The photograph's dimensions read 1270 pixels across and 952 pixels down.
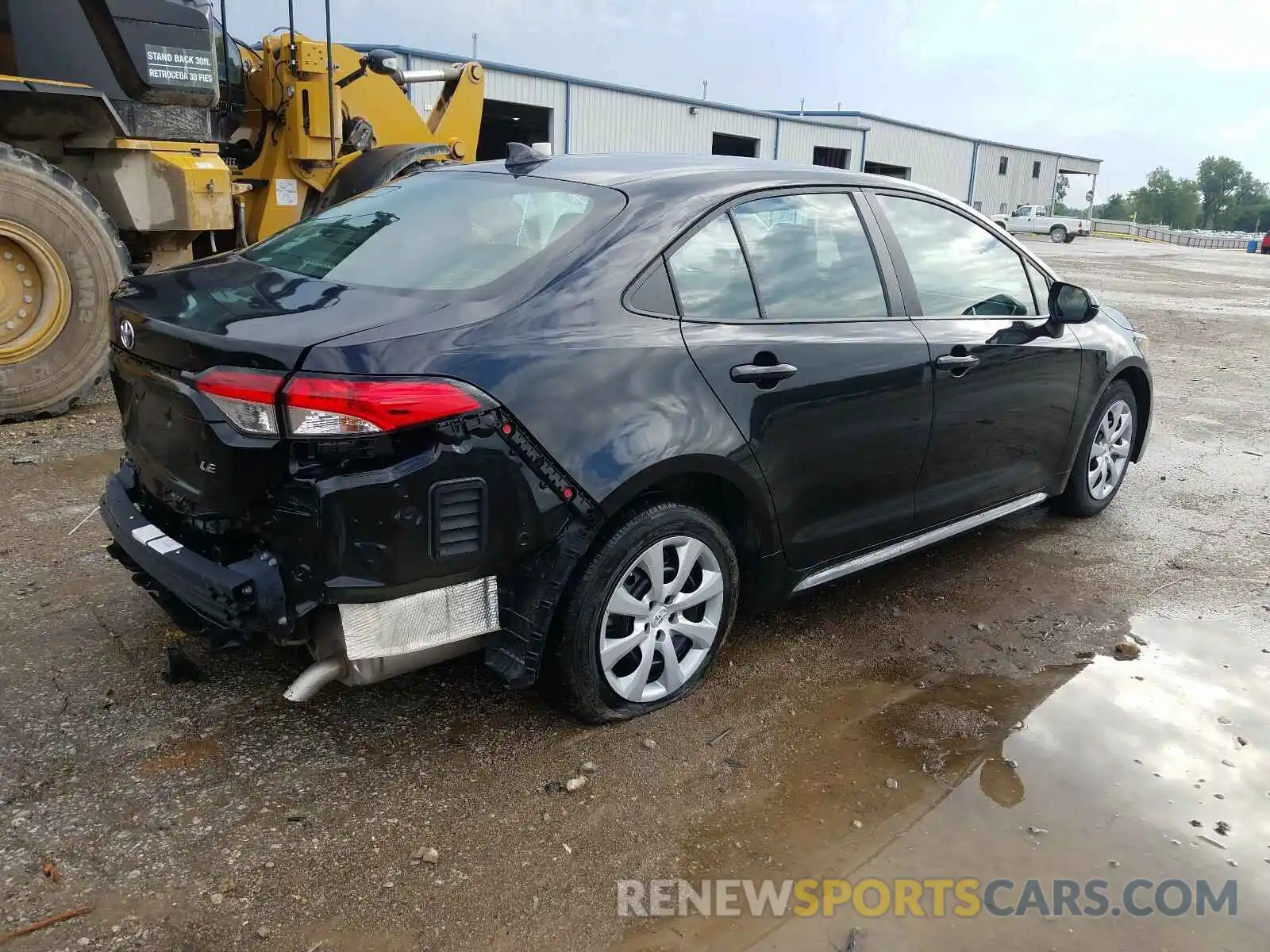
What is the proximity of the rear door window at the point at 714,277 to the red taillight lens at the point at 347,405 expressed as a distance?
989 mm

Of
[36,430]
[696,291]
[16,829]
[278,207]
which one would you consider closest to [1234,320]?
[278,207]

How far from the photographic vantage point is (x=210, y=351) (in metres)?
2.50

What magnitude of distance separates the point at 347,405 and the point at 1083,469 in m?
3.89

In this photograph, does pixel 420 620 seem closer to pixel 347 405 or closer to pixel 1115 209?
pixel 347 405

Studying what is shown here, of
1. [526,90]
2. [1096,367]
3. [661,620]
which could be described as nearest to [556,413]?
[661,620]

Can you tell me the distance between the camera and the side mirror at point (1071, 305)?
168 inches

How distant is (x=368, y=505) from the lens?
2.41 m

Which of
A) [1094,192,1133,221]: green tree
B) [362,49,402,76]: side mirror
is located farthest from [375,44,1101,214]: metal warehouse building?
[1094,192,1133,221]: green tree

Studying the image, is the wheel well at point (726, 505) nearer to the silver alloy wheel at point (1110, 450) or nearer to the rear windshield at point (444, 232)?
the rear windshield at point (444, 232)

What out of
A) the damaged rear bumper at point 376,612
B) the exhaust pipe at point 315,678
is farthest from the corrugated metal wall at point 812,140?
the exhaust pipe at point 315,678

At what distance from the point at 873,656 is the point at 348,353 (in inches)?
88.7

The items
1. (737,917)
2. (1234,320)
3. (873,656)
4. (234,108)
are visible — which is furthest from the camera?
(1234,320)

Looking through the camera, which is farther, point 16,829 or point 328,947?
point 16,829

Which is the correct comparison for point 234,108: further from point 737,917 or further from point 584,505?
point 737,917
